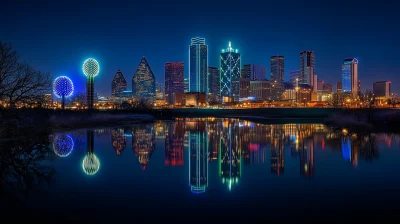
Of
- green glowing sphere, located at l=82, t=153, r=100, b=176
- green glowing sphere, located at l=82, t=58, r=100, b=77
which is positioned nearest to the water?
green glowing sphere, located at l=82, t=153, r=100, b=176

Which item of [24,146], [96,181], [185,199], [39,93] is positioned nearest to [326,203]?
[185,199]

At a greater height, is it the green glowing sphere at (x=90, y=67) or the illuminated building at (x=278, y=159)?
the green glowing sphere at (x=90, y=67)

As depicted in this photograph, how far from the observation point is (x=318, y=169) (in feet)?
55.4

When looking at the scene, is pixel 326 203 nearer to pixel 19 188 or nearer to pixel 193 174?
pixel 193 174

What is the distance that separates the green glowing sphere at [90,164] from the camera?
53.2ft

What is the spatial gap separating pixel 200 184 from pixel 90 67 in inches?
3358

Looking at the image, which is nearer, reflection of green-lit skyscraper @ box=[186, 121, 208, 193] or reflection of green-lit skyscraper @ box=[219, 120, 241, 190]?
reflection of green-lit skyscraper @ box=[186, 121, 208, 193]

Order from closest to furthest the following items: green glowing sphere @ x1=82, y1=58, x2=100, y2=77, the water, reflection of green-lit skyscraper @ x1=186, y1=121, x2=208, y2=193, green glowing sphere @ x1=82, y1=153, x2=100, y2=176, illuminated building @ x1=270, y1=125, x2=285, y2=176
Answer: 1. the water
2. reflection of green-lit skyscraper @ x1=186, y1=121, x2=208, y2=193
3. green glowing sphere @ x1=82, y1=153, x2=100, y2=176
4. illuminated building @ x1=270, y1=125, x2=285, y2=176
5. green glowing sphere @ x1=82, y1=58, x2=100, y2=77

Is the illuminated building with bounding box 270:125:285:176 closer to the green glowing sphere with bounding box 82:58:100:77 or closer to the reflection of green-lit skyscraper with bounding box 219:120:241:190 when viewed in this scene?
the reflection of green-lit skyscraper with bounding box 219:120:241:190

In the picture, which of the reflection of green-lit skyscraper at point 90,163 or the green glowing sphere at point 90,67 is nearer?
the reflection of green-lit skyscraper at point 90,163

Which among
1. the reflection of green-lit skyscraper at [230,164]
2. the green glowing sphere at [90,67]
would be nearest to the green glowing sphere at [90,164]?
the reflection of green-lit skyscraper at [230,164]

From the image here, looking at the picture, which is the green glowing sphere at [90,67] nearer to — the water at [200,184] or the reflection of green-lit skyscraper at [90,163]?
the water at [200,184]

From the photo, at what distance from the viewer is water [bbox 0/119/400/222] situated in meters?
10.1

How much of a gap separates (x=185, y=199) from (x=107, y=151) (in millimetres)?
13029
